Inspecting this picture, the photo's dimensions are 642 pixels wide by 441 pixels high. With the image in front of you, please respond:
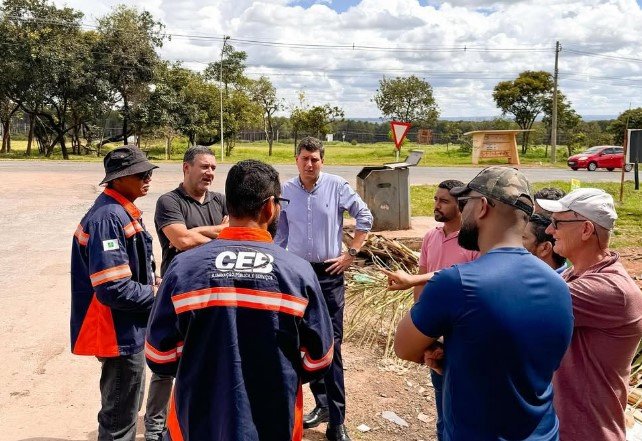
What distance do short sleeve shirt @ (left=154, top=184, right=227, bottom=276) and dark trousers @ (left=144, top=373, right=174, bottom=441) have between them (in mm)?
769

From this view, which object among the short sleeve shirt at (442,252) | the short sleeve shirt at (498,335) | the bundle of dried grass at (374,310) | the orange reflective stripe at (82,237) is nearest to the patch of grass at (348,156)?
the bundle of dried grass at (374,310)

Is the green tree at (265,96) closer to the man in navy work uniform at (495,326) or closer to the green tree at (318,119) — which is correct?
the green tree at (318,119)

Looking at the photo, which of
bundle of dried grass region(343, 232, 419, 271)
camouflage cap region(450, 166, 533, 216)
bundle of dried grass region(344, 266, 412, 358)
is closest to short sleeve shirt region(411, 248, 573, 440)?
camouflage cap region(450, 166, 533, 216)

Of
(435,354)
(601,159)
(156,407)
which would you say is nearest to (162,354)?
(435,354)

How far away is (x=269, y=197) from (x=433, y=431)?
269cm

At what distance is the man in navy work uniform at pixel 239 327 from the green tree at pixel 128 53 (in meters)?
31.0

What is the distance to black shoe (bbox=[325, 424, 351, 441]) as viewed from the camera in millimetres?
3855

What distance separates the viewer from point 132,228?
10.1 ft

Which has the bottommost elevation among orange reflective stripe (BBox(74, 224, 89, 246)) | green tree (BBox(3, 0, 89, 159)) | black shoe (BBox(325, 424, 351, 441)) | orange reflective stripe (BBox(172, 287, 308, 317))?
black shoe (BBox(325, 424, 351, 441))

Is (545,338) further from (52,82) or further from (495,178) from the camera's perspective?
(52,82)

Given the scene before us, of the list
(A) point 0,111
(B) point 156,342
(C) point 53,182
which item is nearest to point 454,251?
(B) point 156,342

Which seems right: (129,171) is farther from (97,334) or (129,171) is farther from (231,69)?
(231,69)

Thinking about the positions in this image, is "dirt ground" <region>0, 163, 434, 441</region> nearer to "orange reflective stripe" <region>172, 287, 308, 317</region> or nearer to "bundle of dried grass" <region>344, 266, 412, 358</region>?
"bundle of dried grass" <region>344, 266, 412, 358</region>

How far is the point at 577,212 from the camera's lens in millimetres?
2471
